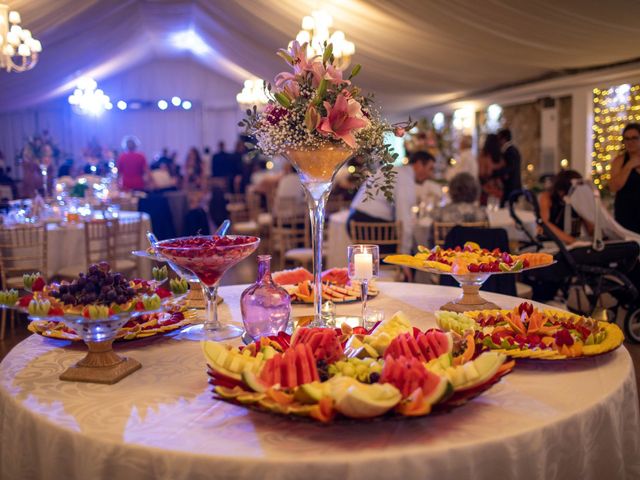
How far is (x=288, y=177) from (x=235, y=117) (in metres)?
9.19

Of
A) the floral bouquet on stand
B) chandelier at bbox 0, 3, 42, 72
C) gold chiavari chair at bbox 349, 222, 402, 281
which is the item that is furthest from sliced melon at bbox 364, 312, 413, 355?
chandelier at bbox 0, 3, 42, 72

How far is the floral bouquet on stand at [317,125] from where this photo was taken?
1625mm

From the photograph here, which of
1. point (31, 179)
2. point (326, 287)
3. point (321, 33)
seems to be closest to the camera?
point (326, 287)

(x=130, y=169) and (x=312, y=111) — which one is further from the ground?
(x=130, y=169)

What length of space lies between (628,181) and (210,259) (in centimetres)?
425

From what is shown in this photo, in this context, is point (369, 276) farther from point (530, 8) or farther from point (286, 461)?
point (530, 8)

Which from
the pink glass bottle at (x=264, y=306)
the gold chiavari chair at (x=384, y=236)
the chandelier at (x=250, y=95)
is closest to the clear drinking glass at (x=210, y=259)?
the pink glass bottle at (x=264, y=306)

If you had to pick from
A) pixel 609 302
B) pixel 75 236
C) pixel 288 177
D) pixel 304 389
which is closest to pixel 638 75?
pixel 609 302

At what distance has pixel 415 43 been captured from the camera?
6.52m

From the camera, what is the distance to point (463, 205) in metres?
4.50

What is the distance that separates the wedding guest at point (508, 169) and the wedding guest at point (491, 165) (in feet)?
0.21

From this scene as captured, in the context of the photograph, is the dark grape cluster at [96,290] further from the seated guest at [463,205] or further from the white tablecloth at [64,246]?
the white tablecloth at [64,246]

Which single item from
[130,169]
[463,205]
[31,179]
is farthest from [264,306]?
[31,179]

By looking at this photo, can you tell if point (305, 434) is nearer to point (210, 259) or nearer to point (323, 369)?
point (323, 369)
